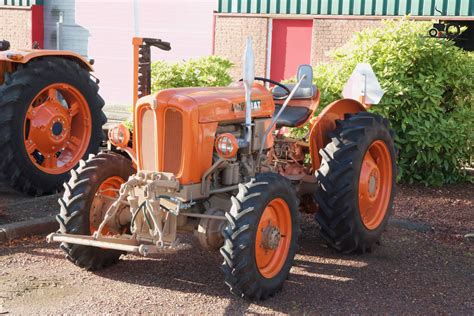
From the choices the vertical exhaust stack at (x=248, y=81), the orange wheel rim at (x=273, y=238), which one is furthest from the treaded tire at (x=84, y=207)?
the orange wheel rim at (x=273, y=238)

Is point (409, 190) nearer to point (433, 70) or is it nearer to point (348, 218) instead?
point (433, 70)

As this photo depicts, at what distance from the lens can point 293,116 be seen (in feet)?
20.8

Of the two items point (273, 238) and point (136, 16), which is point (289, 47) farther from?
point (273, 238)

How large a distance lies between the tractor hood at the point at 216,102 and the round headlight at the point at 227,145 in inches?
6.8

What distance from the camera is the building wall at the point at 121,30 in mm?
15914

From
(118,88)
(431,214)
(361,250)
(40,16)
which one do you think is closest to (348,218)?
(361,250)

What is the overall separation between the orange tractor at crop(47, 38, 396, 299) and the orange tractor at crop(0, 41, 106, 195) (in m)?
2.08

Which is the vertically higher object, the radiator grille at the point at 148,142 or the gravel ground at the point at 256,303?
the radiator grille at the point at 148,142

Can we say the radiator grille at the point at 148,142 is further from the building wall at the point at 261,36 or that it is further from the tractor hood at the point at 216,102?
the building wall at the point at 261,36

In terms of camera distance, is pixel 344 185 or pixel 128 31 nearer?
pixel 344 185

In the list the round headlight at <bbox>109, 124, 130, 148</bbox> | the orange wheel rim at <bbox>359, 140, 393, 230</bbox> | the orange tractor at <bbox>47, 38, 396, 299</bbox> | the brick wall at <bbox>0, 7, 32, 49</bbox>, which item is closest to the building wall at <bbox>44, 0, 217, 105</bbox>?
the brick wall at <bbox>0, 7, 32, 49</bbox>

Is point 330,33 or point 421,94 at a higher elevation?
point 330,33

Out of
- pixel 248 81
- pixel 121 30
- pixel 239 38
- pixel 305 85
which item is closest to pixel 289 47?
pixel 239 38

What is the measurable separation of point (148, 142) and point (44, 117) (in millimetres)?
3055
